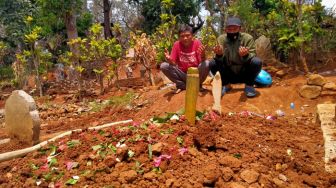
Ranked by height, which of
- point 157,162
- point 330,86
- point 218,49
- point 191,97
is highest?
point 218,49

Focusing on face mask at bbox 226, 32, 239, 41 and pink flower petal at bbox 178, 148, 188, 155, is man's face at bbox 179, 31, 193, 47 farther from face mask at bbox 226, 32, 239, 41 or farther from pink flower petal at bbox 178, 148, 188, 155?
pink flower petal at bbox 178, 148, 188, 155

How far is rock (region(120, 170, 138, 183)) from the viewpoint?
2.50 metres

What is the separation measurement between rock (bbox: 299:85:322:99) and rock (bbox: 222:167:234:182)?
10.7 feet

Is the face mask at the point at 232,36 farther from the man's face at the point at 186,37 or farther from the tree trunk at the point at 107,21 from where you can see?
the tree trunk at the point at 107,21

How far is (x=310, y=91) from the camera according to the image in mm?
5355

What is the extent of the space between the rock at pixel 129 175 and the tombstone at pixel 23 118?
67.3 inches

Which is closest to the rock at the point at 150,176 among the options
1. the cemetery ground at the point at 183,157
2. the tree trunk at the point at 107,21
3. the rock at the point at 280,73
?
the cemetery ground at the point at 183,157

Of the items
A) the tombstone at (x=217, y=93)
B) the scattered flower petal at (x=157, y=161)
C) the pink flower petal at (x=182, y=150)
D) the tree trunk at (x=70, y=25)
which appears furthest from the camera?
the tree trunk at (x=70, y=25)

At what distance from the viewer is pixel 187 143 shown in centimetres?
292

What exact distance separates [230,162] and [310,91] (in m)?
3.20

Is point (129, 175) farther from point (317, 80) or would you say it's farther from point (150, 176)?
point (317, 80)

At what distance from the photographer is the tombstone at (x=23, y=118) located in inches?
Answer: 152

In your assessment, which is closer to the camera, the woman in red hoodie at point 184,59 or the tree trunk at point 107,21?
the woman in red hoodie at point 184,59

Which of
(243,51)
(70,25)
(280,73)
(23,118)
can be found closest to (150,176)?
(23,118)
